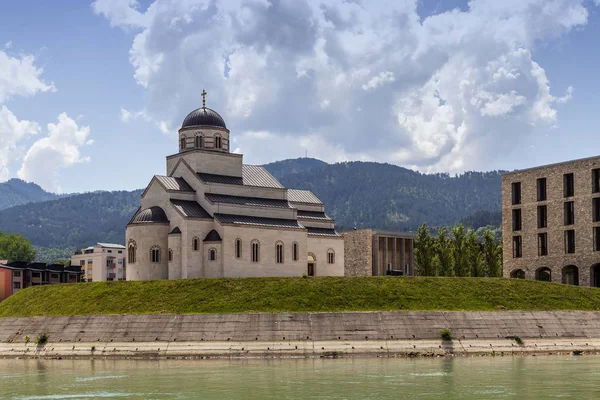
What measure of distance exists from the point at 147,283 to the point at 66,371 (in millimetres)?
23482

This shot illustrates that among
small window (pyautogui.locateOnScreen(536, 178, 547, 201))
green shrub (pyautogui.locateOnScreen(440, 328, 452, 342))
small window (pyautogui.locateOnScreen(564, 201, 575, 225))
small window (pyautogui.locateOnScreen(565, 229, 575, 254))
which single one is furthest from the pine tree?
green shrub (pyautogui.locateOnScreen(440, 328, 452, 342))

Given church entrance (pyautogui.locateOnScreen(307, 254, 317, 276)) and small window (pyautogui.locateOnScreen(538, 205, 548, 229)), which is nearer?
small window (pyautogui.locateOnScreen(538, 205, 548, 229))

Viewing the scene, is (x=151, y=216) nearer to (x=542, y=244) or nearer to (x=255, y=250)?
(x=255, y=250)

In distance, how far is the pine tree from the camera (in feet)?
424

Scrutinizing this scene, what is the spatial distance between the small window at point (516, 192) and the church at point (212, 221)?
78.0ft

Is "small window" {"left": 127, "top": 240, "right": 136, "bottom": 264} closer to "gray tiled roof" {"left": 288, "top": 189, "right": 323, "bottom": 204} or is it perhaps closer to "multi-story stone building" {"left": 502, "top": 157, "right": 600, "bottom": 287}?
"gray tiled roof" {"left": 288, "top": 189, "right": 323, "bottom": 204}

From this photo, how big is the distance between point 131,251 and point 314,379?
45.2m

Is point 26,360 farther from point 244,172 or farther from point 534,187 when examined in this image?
point 534,187

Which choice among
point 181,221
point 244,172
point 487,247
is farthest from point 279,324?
point 487,247

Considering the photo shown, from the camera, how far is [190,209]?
316 feet

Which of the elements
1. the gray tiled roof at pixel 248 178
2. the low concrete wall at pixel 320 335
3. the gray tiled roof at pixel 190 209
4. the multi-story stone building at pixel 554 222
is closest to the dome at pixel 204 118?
the gray tiled roof at pixel 248 178

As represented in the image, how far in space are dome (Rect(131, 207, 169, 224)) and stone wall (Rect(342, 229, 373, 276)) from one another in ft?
152

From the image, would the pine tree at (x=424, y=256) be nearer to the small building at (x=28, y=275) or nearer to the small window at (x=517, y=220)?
the small window at (x=517, y=220)

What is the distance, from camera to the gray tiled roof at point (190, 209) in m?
95.0
